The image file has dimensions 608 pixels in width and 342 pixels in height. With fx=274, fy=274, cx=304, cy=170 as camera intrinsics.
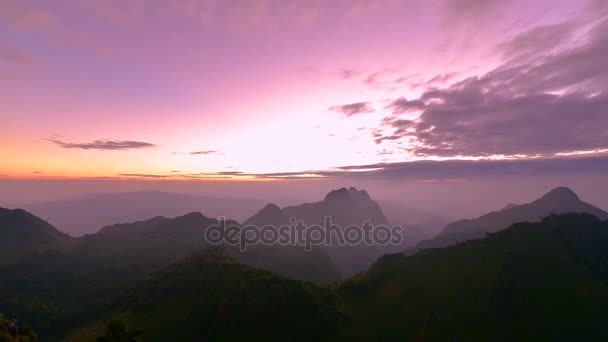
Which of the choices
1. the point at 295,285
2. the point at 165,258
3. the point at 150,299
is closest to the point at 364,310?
the point at 295,285

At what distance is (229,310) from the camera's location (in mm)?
69812

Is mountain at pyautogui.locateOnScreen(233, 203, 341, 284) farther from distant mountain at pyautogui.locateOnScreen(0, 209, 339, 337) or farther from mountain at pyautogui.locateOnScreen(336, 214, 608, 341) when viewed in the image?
mountain at pyautogui.locateOnScreen(336, 214, 608, 341)

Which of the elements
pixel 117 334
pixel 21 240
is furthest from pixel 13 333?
pixel 21 240

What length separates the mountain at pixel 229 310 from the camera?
212 feet

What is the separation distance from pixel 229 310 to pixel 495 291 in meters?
68.4

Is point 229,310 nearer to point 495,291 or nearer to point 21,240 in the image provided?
point 495,291

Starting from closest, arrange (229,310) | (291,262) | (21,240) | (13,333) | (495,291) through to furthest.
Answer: (13,333)
(229,310)
(495,291)
(291,262)
(21,240)

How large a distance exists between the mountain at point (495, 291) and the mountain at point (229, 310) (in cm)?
1154

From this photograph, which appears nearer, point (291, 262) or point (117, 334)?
point (117, 334)

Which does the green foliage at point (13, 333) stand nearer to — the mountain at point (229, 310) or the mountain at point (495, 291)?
the mountain at point (229, 310)

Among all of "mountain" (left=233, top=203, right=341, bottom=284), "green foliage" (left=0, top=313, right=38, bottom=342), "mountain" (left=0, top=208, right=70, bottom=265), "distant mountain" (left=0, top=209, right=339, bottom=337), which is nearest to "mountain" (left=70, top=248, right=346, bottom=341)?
"distant mountain" (left=0, top=209, right=339, bottom=337)

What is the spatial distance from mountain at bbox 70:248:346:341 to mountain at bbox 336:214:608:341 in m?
11.5

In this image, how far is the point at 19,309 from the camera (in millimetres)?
95750

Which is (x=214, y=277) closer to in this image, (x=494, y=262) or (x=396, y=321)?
(x=396, y=321)
